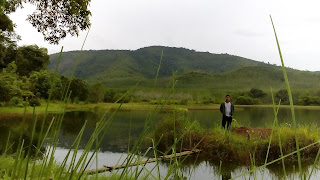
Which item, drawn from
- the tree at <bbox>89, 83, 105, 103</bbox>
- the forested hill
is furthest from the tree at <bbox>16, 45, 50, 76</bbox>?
the forested hill

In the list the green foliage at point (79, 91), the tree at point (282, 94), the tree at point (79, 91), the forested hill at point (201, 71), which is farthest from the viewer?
the forested hill at point (201, 71)

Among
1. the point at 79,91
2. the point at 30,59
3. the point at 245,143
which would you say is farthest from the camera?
the point at 79,91

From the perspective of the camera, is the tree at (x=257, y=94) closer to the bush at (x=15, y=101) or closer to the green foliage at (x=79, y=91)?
the green foliage at (x=79, y=91)

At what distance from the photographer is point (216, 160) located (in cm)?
1070

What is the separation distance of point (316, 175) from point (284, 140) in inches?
78.3

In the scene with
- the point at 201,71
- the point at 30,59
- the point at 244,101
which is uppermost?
the point at 201,71

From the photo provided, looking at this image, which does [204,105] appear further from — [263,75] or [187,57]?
[187,57]

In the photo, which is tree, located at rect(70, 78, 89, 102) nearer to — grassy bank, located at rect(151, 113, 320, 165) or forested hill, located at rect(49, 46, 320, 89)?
grassy bank, located at rect(151, 113, 320, 165)

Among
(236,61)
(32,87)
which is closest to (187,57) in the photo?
(236,61)

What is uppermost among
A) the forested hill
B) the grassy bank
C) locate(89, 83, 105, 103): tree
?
the forested hill

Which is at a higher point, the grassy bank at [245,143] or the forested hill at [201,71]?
the forested hill at [201,71]

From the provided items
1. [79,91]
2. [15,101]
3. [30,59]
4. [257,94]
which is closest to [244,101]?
[257,94]

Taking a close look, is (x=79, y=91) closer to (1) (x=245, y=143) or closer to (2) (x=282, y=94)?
(1) (x=245, y=143)

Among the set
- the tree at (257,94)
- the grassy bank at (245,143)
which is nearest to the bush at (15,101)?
the grassy bank at (245,143)
